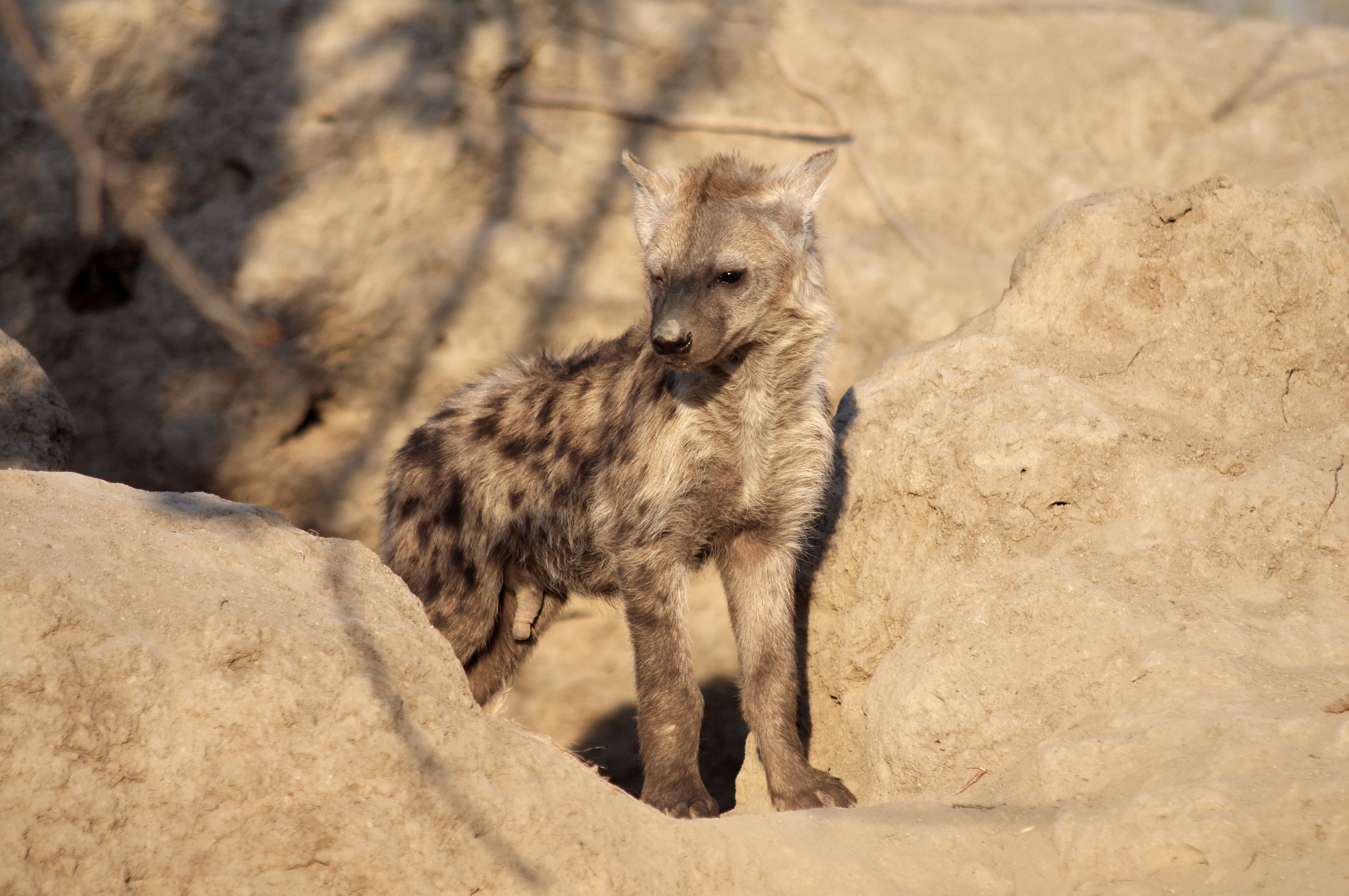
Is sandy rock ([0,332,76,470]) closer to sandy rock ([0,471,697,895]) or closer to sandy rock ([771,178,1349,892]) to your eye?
sandy rock ([0,471,697,895])

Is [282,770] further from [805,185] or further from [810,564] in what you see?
[805,185]

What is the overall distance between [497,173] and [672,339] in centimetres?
382

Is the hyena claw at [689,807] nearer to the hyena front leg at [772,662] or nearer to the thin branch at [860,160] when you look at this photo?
the hyena front leg at [772,662]

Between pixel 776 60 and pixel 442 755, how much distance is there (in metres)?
5.58

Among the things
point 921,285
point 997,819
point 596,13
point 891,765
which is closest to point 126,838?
point 997,819

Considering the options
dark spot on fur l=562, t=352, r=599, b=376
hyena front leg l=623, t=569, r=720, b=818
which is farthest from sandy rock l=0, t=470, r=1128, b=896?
dark spot on fur l=562, t=352, r=599, b=376

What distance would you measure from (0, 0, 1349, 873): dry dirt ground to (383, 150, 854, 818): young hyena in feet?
8.42

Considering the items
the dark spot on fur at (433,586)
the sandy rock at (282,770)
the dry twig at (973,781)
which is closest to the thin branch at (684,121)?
the dark spot on fur at (433,586)

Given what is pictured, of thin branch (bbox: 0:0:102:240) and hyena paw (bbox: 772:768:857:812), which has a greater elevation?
thin branch (bbox: 0:0:102:240)

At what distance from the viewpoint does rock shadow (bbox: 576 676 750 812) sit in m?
6.05

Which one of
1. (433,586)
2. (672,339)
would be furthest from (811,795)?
(433,586)

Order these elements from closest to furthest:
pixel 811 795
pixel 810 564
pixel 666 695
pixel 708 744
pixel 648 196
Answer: pixel 811 795
pixel 666 695
pixel 648 196
pixel 810 564
pixel 708 744

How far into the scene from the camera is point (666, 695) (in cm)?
347

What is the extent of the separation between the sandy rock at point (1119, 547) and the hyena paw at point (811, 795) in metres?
0.08
